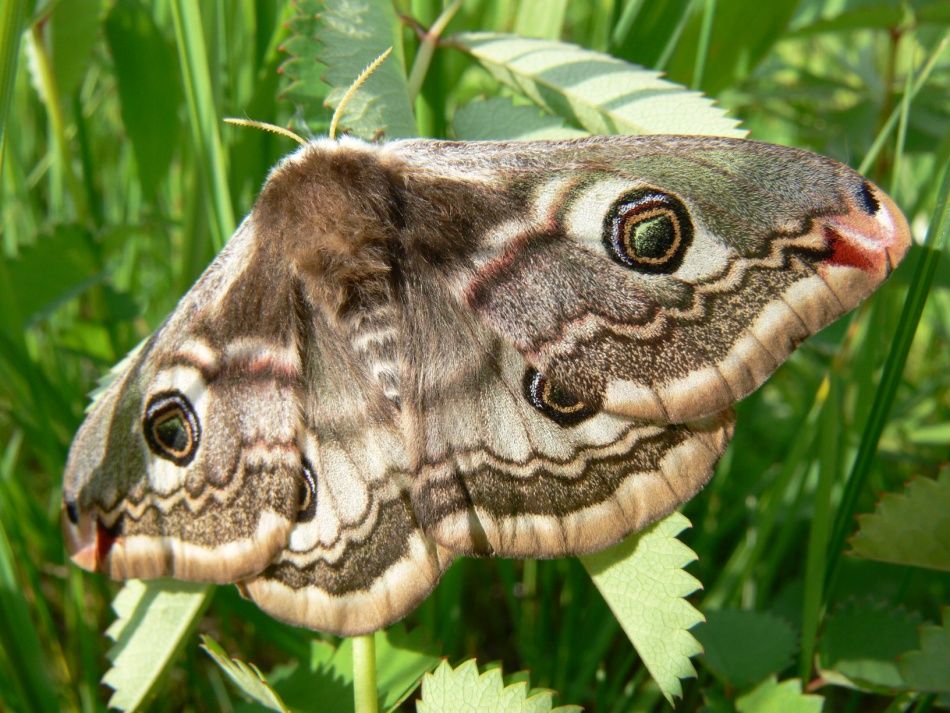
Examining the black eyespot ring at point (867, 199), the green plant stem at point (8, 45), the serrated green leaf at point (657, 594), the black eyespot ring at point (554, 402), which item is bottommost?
the serrated green leaf at point (657, 594)

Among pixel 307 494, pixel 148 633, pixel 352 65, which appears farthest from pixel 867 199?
pixel 148 633

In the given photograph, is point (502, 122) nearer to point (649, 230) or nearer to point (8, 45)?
point (649, 230)

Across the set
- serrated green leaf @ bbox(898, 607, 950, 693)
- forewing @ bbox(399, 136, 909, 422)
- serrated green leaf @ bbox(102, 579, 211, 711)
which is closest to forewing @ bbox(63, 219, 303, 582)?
serrated green leaf @ bbox(102, 579, 211, 711)

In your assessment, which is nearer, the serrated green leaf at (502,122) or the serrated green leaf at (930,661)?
the serrated green leaf at (930,661)

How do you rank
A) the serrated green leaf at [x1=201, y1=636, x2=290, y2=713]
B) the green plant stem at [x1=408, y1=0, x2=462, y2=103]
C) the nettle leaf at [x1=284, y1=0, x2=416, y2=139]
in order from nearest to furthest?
1. the serrated green leaf at [x1=201, y1=636, x2=290, y2=713]
2. the nettle leaf at [x1=284, y1=0, x2=416, y2=139]
3. the green plant stem at [x1=408, y1=0, x2=462, y2=103]

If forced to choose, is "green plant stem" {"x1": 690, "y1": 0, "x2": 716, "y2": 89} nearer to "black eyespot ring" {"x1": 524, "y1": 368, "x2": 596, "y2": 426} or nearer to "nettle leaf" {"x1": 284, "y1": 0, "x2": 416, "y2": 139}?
"nettle leaf" {"x1": 284, "y1": 0, "x2": 416, "y2": 139}

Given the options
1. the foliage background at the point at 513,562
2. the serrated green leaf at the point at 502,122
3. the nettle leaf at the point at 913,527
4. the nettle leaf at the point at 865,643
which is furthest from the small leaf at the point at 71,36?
the nettle leaf at the point at 865,643

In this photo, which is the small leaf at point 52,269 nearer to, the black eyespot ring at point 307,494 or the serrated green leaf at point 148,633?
the serrated green leaf at point 148,633
